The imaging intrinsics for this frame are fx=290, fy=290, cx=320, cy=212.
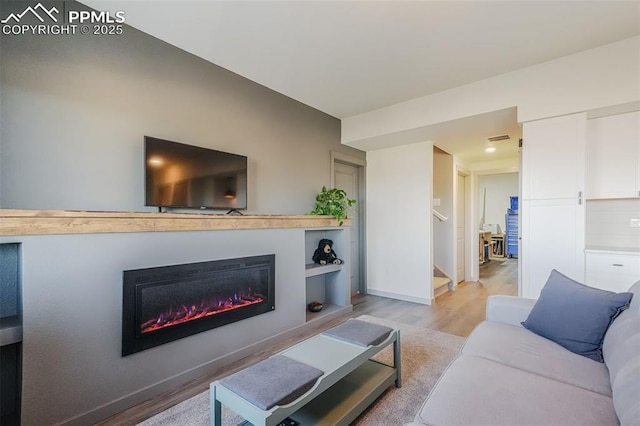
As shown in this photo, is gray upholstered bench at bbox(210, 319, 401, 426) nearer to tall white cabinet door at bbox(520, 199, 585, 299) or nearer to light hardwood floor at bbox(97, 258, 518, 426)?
light hardwood floor at bbox(97, 258, 518, 426)

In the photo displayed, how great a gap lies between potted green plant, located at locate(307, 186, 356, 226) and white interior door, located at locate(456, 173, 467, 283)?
2.76 meters

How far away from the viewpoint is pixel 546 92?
2809mm

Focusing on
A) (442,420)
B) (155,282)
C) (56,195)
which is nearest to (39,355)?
(155,282)

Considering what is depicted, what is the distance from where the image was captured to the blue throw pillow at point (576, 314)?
5.10 ft

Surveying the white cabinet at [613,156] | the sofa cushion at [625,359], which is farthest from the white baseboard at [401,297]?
the sofa cushion at [625,359]

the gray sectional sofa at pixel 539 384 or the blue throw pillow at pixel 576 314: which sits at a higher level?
the blue throw pillow at pixel 576 314

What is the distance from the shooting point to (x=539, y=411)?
1100 mm

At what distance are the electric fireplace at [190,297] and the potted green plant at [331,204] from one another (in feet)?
3.64

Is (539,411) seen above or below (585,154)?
below

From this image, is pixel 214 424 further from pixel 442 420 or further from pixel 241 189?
pixel 241 189

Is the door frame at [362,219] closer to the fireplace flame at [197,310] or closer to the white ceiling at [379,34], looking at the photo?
the white ceiling at [379,34]

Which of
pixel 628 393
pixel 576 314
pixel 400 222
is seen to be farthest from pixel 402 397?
pixel 400 222

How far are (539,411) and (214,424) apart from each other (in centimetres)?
137

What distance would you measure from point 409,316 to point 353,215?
1783mm
